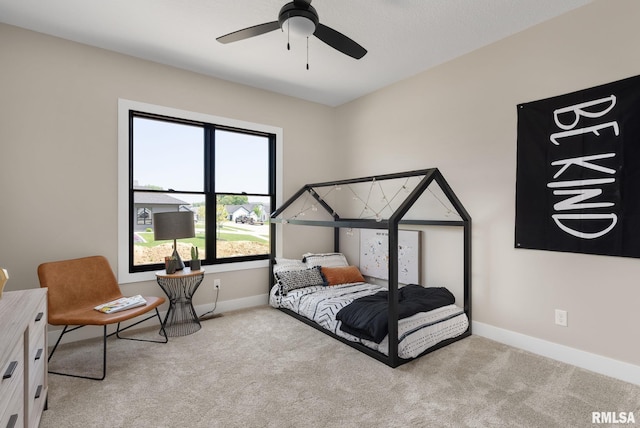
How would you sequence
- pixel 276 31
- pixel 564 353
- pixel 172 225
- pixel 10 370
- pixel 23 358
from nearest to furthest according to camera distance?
1. pixel 10 370
2. pixel 23 358
3. pixel 564 353
4. pixel 276 31
5. pixel 172 225

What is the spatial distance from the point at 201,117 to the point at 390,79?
2.17 meters

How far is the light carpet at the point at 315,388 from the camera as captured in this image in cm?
182

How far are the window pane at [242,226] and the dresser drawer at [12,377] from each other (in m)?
2.34

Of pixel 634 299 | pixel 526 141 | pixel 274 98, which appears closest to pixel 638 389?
pixel 634 299

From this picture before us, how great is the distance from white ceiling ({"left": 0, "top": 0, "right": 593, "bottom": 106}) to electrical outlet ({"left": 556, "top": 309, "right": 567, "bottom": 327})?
2.32m

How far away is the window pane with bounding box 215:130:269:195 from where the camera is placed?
3773 millimetres

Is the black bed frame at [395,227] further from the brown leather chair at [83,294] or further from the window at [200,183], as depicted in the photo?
the brown leather chair at [83,294]

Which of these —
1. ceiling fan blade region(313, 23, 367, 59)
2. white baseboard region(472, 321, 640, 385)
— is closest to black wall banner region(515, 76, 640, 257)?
white baseboard region(472, 321, 640, 385)

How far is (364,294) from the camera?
3.41m

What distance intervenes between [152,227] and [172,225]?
495 mm

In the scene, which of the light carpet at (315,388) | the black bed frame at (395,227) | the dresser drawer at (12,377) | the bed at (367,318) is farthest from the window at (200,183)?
the dresser drawer at (12,377)

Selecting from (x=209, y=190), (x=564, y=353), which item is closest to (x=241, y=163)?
(x=209, y=190)

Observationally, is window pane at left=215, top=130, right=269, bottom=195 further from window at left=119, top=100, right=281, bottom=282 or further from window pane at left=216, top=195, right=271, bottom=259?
window pane at left=216, top=195, right=271, bottom=259

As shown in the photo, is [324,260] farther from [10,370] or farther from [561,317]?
[10,370]
